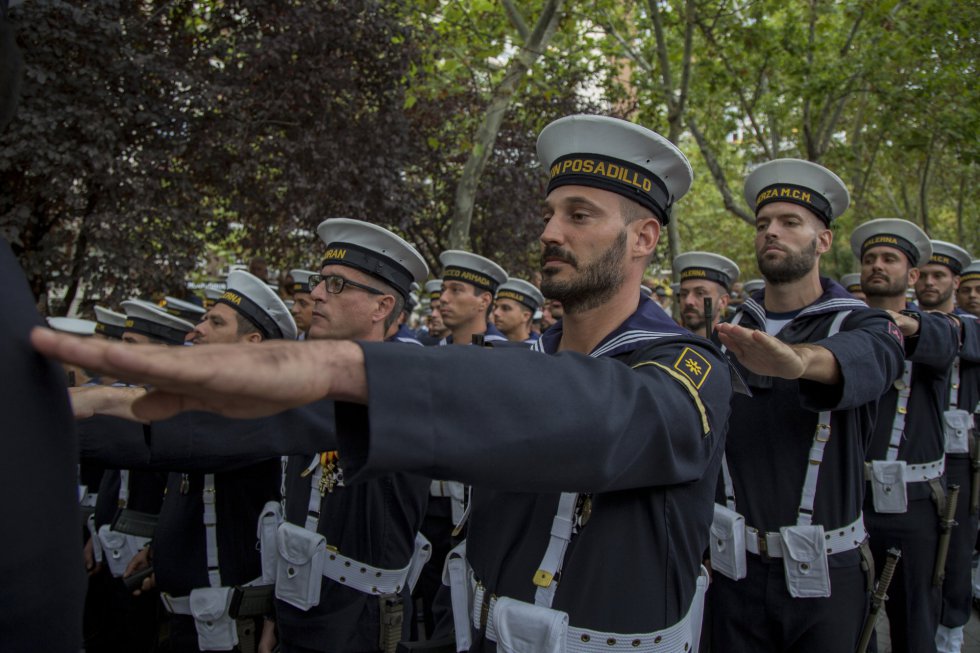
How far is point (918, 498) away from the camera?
4711mm

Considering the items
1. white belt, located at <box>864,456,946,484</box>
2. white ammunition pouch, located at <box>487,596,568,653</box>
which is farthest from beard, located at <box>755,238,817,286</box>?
white ammunition pouch, located at <box>487,596,568,653</box>

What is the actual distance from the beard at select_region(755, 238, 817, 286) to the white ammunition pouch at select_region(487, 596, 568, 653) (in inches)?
94.8

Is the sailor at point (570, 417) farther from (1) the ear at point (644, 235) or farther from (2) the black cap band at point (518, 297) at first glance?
(2) the black cap band at point (518, 297)

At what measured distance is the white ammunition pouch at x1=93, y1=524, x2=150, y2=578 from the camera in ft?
15.4

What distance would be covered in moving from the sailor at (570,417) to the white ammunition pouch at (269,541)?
149 cm

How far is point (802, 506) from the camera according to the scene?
3350 millimetres

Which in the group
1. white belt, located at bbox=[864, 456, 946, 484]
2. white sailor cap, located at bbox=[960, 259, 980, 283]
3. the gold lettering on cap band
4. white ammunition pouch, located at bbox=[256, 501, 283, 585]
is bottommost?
white ammunition pouch, located at bbox=[256, 501, 283, 585]

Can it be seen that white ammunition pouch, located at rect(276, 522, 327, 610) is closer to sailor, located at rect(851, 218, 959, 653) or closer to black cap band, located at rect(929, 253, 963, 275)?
sailor, located at rect(851, 218, 959, 653)

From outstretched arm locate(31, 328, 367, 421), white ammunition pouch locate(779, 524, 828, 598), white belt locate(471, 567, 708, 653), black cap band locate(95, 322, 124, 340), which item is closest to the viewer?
outstretched arm locate(31, 328, 367, 421)

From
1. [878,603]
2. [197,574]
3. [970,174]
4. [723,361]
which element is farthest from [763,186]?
[970,174]

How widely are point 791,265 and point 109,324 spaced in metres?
5.30

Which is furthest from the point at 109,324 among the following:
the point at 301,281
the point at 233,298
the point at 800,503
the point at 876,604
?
the point at 876,604

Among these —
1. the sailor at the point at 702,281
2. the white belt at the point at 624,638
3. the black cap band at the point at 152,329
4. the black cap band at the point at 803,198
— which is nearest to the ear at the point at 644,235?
the white belt at the point at 624,638

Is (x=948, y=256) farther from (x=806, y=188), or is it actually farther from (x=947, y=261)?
(x=806, y=188)
